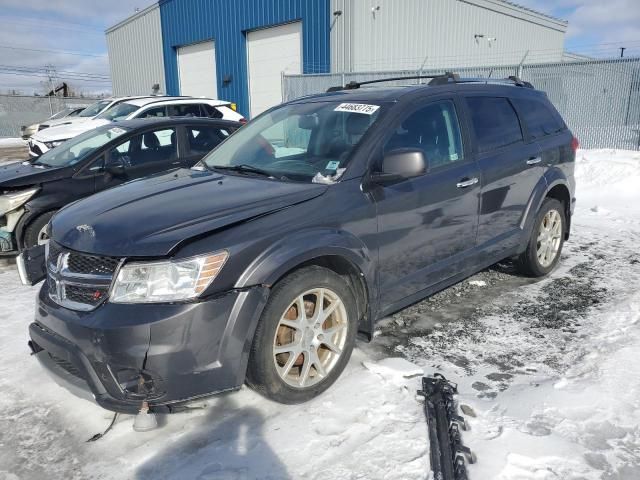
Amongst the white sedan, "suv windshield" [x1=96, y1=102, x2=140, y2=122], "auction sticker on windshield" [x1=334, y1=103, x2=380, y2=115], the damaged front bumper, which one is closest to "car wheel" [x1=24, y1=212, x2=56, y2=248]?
the damaged front bumper

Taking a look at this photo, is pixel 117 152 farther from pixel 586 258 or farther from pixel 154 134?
pixel 586 258

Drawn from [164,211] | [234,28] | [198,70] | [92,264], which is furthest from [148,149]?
[198,70]

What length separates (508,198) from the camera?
14.1 ft

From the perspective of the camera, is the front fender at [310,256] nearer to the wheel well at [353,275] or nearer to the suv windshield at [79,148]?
the wheel well at [353,275]

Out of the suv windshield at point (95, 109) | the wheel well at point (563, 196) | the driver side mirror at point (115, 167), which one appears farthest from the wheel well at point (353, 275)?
the suv windshield at point (95, 109)

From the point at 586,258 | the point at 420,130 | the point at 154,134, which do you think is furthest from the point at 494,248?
the point at 154,134

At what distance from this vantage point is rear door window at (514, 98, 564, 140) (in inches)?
183

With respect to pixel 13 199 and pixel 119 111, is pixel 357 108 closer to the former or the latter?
pixel 13 199

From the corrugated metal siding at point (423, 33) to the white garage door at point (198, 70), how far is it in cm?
746

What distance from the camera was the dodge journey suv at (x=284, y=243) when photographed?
2410mm

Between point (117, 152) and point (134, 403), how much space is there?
14.4ft

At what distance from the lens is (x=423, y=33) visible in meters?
18.6

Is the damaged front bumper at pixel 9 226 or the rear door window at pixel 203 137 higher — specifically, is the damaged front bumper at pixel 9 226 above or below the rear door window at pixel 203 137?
below

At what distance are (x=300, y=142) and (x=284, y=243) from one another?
121cm
